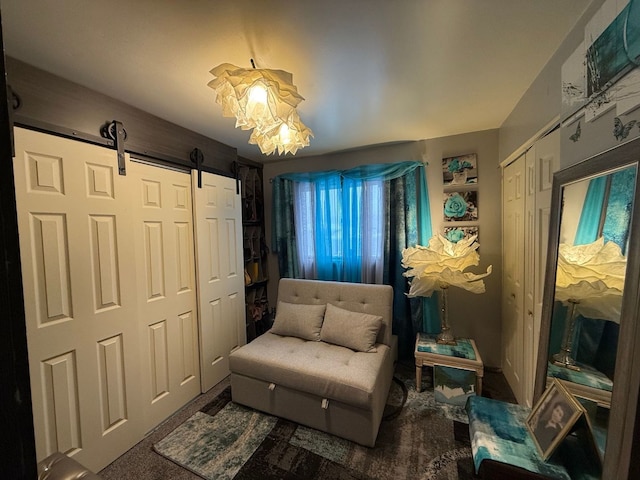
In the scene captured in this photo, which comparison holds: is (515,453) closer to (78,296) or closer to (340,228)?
(340,228)

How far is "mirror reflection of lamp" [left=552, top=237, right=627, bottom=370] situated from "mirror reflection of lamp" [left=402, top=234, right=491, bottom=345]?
0.75 metres

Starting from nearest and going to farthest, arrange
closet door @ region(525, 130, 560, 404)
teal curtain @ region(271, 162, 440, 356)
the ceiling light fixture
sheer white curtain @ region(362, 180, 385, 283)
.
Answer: the ceiling light fixture
closet door @ region(525, 130, 560, 404)
teal curtain @ region(271, 162, 440, 356)
sheer white curtain @ region(362, 180, 385, 283)

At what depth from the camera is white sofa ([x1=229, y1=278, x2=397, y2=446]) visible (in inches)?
65.6

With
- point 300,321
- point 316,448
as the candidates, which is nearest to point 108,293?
point 300,321

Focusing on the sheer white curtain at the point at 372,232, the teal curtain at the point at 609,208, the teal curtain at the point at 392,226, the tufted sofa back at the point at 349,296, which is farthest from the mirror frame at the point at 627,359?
the sheer white curtain at the point at 372,232

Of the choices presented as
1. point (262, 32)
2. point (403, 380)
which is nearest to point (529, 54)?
point (262, 32)

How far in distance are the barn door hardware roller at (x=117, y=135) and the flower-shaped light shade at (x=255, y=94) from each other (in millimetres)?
910

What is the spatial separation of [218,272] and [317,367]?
1.28 m

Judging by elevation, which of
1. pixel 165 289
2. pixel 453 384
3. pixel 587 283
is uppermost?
pixel 587 283

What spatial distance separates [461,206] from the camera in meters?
2.48

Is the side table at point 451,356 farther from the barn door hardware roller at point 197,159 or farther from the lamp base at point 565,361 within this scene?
the barn door hardware roller at point 197,159

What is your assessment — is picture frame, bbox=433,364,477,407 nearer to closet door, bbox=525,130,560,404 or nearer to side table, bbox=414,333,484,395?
side table, bbox=414,333,484,395

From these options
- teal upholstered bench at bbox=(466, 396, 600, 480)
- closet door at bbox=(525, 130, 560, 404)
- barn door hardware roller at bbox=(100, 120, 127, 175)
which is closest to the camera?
teal upholstered bench at bbox=(466, 396, 600, 480)

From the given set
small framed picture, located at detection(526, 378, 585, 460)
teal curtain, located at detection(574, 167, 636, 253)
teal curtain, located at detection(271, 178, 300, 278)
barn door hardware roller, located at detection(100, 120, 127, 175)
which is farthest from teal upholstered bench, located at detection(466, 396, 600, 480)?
barn door hardware roller, located at detection(100, 120, 127, 175)
